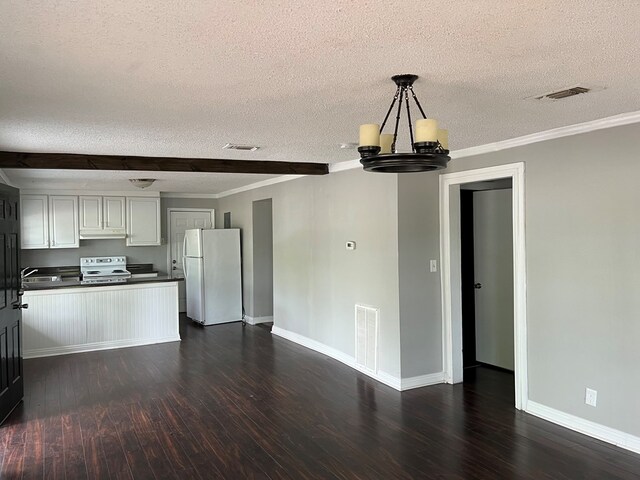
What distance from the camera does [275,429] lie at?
3797 millimetres

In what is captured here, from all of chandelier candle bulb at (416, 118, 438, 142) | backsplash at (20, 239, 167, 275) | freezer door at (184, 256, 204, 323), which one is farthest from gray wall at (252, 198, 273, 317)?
chandelier candle bulb at (416, 118, 438, 142)

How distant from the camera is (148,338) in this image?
22.0ft

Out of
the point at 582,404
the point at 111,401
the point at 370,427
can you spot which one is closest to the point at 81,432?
the point at 111,401

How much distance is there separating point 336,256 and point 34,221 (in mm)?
5130

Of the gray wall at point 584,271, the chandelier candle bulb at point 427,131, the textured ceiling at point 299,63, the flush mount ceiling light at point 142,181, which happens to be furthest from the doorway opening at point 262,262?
the chandelier candle bulb at point 427,131

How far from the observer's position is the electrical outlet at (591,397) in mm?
3533

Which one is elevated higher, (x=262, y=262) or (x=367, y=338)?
(x=262, y=262)

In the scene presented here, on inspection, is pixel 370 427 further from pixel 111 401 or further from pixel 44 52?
pixel 44 52

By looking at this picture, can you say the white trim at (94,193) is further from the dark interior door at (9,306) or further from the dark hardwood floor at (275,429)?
the dark interior door at (9,306)

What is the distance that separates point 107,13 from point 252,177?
17.1 feet

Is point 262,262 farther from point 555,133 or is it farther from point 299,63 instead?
point 299,63

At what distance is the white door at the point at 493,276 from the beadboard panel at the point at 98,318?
4032 mm

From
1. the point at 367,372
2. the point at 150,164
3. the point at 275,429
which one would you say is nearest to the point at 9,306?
the point at 150,164

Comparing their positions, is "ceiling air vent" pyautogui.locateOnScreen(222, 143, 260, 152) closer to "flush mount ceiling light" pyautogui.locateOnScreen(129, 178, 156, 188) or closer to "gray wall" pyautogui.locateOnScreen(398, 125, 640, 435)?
"gray wall" pyautogui.locateOnScreen(398, 125, 640, 435)
